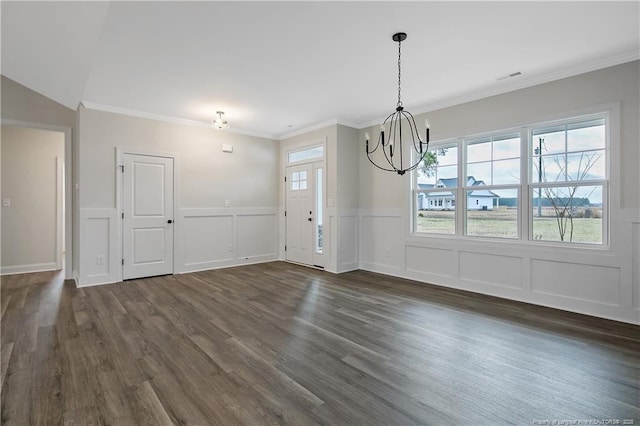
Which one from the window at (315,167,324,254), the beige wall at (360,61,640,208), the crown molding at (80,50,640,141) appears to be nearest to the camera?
the beige wall at (360,61,640,208)

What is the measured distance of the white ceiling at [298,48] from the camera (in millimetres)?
2422

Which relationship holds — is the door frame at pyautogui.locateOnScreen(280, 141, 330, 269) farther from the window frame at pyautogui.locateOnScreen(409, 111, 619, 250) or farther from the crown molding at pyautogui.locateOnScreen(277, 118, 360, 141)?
the window frame at pyautogui.locateOnScreen(409, 111, 619, 250)

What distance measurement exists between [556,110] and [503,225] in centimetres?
149

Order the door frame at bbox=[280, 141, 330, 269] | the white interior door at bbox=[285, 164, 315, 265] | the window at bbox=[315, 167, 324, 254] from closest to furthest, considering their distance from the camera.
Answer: the door frame at bbox=[280, 141, 330, 269] < the window at bbox=[315, 167, 324, 254] < the white interior door at bbox=[285, 164, 315, 265]

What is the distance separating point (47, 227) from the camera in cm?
551

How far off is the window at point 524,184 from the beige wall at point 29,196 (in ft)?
22.0

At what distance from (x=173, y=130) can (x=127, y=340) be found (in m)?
3.73

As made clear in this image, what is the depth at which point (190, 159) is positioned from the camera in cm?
539

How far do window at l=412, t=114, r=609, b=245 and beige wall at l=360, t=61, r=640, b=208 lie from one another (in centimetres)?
16

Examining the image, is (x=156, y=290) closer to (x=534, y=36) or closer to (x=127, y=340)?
(x=127, y=340)

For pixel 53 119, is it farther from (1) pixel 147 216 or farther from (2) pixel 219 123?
(2) pixel 219 123

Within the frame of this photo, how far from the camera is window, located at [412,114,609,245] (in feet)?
11.0

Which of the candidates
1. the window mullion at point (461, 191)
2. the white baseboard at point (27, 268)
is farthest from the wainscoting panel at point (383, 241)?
the white baseboard at point (27, 268)

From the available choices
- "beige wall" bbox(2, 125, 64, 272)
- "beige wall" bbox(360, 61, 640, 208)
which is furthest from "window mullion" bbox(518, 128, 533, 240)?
"beige wall" bbox(2, 125, 64, 272)
